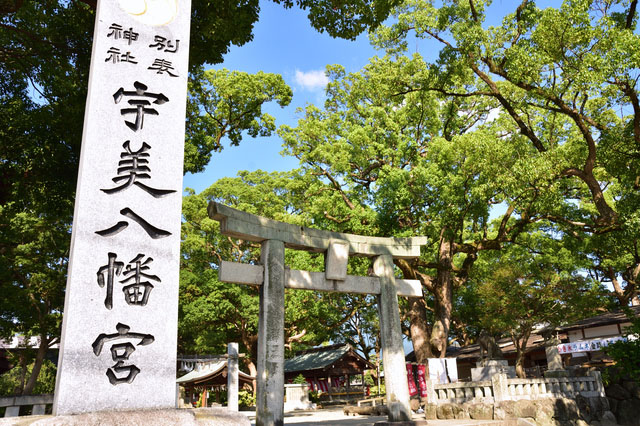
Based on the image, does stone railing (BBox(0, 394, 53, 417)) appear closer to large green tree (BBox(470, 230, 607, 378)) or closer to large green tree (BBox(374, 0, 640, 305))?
large green tree (BBox(374, 0, 640, 305))

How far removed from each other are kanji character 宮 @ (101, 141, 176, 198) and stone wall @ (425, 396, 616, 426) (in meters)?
10.4

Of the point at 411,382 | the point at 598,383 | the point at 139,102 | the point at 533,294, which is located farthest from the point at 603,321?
the point at 139,102

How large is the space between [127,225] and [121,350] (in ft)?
3.68

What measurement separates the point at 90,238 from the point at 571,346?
2103 centimetres

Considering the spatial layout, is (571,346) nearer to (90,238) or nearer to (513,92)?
(513,92)

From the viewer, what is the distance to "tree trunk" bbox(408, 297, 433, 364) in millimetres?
15791

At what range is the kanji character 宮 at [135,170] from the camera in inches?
163

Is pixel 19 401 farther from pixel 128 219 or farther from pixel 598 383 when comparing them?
pixel 598 383

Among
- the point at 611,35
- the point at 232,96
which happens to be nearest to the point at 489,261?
the point at 611,35

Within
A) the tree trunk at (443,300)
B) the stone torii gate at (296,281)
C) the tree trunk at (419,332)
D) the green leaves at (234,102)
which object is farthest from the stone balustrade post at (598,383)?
the green leaves at (234,102)

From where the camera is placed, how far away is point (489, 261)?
21.2 metres

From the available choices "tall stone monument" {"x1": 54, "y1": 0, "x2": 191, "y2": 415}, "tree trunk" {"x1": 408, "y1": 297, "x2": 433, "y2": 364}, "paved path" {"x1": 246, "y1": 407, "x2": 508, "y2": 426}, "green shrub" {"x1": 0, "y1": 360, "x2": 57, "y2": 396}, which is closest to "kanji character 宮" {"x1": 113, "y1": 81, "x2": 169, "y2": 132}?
"tall stone monument" {"x1": 54, "y1": 0, "x2": 191, "y2": 415}

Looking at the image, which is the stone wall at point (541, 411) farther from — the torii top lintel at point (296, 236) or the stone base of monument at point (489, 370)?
the torii top lintel at point (296, 236)

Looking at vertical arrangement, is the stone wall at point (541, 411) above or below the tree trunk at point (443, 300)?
below
